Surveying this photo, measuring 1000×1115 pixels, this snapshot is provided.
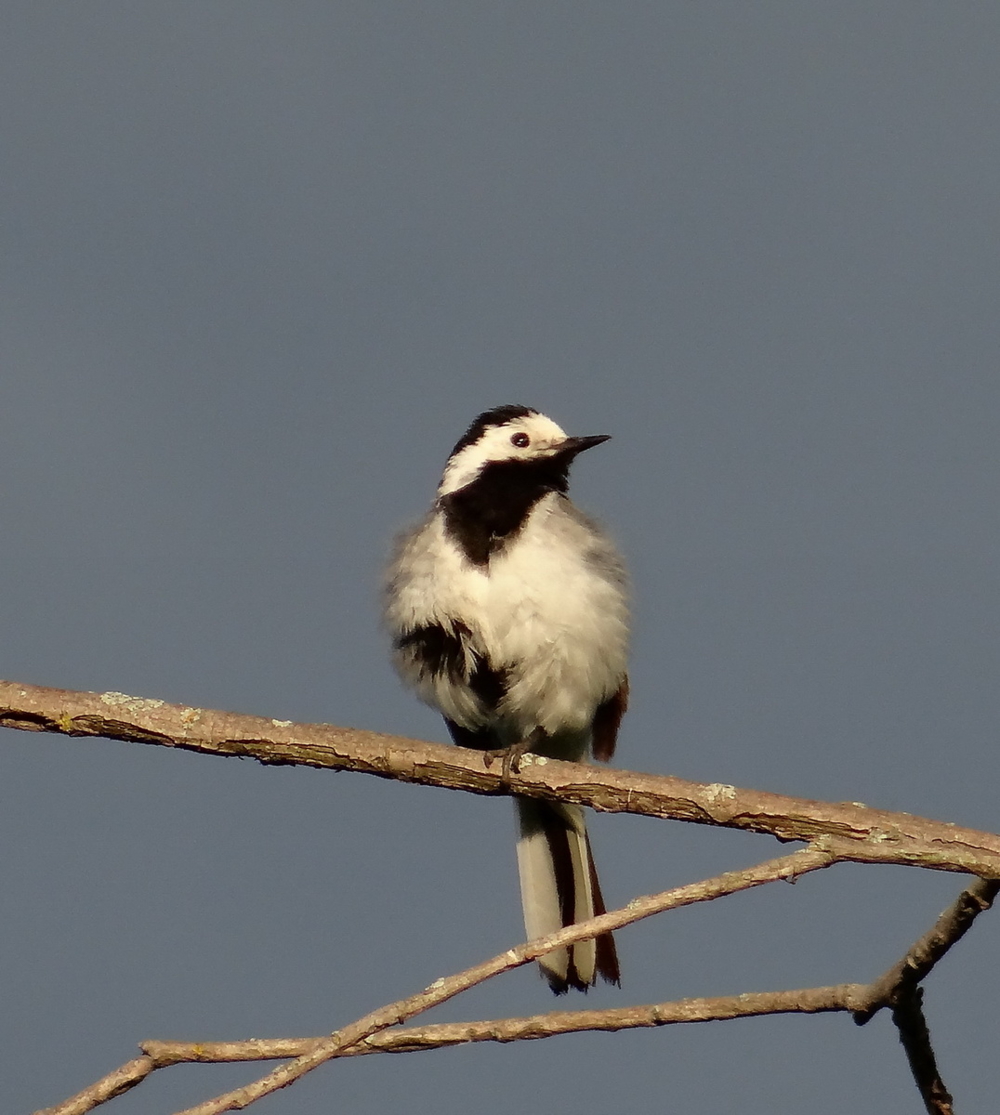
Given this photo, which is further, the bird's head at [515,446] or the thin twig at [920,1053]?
the bird's head at [515,446]

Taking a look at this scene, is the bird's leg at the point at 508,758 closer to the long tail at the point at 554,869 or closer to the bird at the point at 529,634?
the bird at the point at 529,634

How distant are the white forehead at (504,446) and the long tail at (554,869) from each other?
1.69 meters

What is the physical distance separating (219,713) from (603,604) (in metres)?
2.38

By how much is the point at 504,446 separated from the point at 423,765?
2795mm

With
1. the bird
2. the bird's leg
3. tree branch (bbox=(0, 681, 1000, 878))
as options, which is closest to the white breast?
the bird

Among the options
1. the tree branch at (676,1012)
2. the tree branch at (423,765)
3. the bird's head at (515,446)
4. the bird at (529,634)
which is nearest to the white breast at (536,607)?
the bird at (529,634)

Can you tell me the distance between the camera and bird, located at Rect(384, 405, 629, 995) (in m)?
6.79

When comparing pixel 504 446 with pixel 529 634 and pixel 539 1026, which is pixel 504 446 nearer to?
pixel 529 634

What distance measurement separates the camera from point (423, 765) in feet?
17.6

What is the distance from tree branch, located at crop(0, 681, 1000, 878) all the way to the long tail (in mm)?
1544

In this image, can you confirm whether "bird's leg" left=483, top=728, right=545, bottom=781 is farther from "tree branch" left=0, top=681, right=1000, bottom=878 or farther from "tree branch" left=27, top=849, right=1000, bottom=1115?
"tree branch" left=27, top=849, right=1000, bottom=1115

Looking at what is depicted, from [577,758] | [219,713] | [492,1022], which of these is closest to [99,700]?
[219,713]

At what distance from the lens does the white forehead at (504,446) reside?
7699mm

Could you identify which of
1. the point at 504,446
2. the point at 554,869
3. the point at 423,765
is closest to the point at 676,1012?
the point at 423,765
